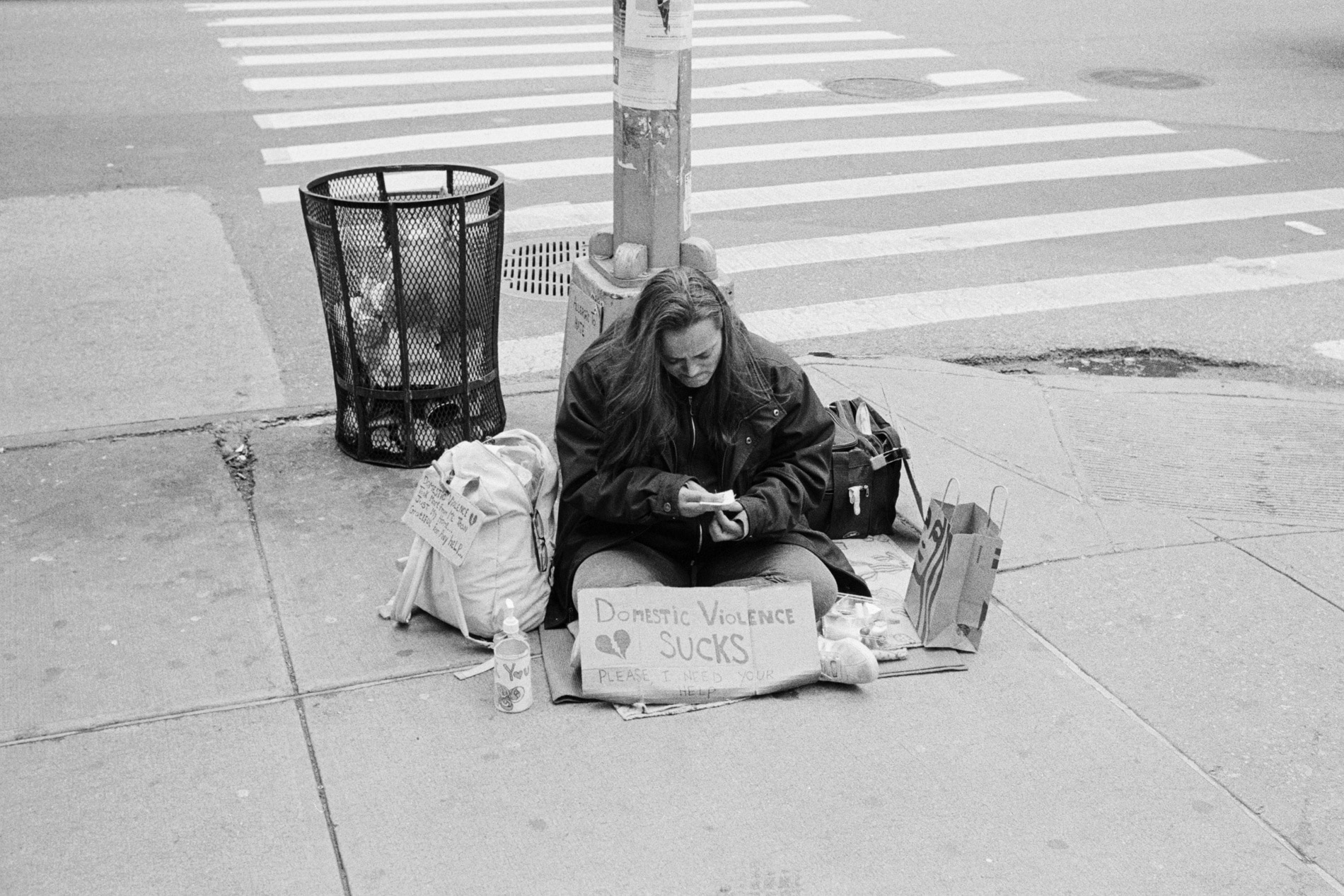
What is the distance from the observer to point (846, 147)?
10.1 meters

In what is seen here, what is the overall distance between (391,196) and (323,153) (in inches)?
186

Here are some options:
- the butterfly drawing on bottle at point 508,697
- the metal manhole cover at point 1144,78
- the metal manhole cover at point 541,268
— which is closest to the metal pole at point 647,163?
the butterfly drawing on bottle at point 508,697

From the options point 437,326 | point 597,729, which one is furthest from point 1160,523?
Answer: point 437,326

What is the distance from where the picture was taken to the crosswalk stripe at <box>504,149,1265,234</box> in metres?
8.29

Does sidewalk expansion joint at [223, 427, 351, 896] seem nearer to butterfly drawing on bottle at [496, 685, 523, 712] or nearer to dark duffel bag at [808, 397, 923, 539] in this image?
butterfly drawing on bottle at [496, 685, 523, 712]

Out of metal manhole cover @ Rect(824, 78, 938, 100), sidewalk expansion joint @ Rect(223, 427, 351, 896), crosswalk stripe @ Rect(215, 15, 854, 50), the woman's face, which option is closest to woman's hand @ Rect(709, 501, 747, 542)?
the woman's face

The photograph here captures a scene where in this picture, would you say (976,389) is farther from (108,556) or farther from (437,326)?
(108,556)

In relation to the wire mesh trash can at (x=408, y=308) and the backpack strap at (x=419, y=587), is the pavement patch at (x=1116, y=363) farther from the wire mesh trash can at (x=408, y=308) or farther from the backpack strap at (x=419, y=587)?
the backpack strap at (x=419, y=587)

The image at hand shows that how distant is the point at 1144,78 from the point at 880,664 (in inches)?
413

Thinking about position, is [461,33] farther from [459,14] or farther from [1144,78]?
[1144,78]

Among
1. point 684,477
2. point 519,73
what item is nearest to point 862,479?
point 684,477

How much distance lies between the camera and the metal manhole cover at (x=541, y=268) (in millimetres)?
7188

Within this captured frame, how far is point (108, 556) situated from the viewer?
14.4 ft

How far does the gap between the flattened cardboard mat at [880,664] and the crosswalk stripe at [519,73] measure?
7366 mm
